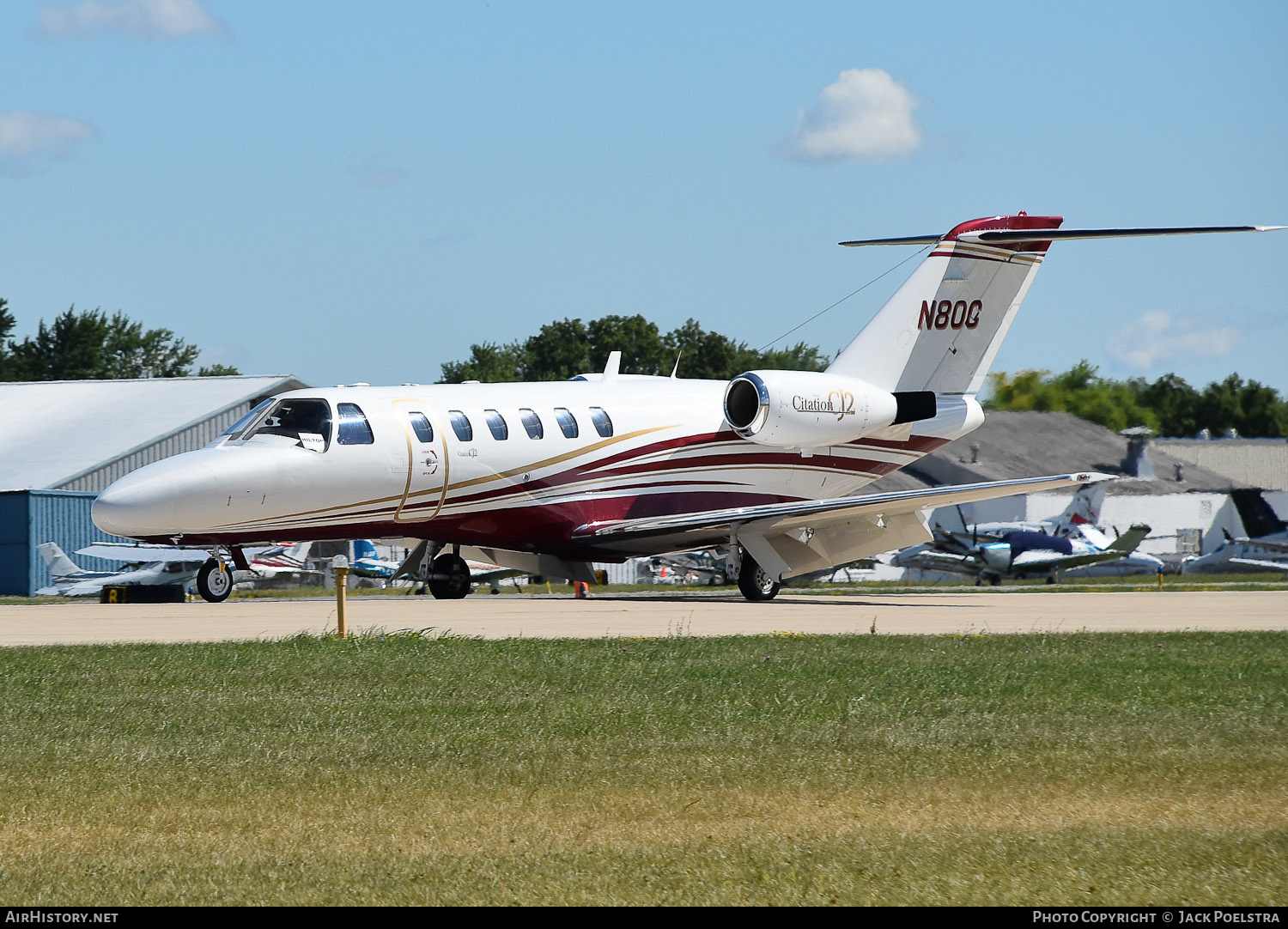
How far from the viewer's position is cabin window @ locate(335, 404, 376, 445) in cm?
2367

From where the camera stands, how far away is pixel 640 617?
69.7ft

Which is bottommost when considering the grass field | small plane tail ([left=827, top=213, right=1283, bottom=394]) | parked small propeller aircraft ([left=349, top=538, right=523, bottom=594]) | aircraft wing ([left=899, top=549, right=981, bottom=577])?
aircraft wing ([left=899, top=549, right=981, bottom=577])

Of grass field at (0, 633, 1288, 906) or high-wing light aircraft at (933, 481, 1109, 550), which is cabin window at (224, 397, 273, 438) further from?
high-wing light aircraft at (933, 481, 1109, 550)

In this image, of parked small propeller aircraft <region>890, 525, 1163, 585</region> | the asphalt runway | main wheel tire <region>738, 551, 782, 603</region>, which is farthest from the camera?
parked small propeller aircraft <region>890, 525, 1163, 585</region>

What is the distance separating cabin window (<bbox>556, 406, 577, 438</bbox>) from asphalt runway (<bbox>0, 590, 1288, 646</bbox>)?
291 centimetres

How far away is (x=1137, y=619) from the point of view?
20266 mm

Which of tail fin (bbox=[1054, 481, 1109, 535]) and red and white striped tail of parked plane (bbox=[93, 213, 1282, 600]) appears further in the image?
tail fin (bbox=[1054, 481, 1109, 535])

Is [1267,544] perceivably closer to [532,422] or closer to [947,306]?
[947,306]

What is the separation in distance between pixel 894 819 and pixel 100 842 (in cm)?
381

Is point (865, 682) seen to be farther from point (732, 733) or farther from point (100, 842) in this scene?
point (100, 842)

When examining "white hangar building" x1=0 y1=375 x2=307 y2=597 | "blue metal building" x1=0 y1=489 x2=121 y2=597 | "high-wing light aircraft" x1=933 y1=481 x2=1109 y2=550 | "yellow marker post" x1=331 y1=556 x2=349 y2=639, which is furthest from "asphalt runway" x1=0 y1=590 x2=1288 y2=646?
"high-wing light aircraft" x1=933 y1=481 x2=1109 y2=550

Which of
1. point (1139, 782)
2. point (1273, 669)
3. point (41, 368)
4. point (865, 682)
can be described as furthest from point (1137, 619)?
point (41, 368)

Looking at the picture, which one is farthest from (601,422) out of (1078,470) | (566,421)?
(1078,470)

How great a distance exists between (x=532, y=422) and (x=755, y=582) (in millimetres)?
5057
